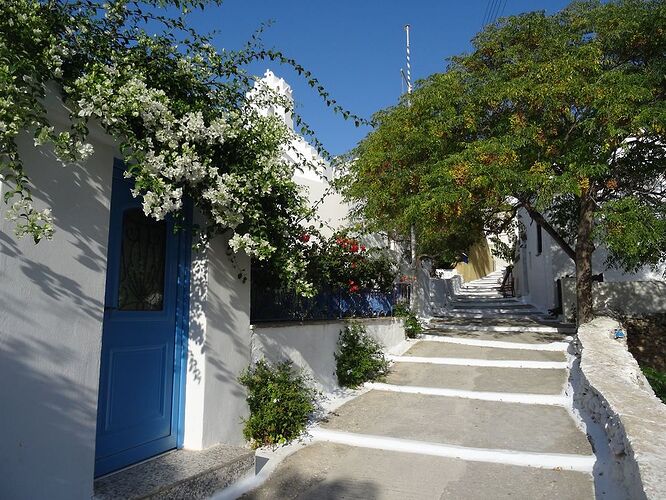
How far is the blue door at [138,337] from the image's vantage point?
376 centimetres

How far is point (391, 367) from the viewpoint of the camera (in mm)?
8820

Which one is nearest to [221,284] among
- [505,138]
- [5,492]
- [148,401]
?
[148,401]

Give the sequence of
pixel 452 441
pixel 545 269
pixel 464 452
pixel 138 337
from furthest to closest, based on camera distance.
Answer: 1. pixel 545 269
2. pixel 452 441
3. pixel 464 452
4. pixel 138 337

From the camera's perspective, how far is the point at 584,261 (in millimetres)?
10977

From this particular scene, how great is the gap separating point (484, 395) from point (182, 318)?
448cm

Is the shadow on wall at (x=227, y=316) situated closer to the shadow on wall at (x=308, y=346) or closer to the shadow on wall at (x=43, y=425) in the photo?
the shadow on wall at (x=308, y=346)

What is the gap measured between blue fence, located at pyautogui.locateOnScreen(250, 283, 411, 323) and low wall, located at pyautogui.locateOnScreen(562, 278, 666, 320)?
6.23 m

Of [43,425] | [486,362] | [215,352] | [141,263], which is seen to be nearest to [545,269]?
[486,362]

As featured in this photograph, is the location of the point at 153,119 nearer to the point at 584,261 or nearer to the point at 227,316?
the point at 227,316

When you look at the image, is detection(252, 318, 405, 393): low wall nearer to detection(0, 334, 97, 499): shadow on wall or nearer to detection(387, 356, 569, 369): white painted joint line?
detection(387, 356, 569, 369): white painted joint line

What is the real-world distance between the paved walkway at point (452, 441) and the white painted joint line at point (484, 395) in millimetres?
13

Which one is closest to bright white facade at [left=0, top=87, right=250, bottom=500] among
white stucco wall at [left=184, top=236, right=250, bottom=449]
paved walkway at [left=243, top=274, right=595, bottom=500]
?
white stucco wall at [left=184, top=236, right=250, bottom=449]

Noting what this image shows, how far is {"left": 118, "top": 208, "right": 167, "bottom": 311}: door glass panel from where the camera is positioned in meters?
4.07

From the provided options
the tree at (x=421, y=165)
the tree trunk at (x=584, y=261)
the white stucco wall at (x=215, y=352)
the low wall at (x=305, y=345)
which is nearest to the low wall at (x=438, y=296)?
the tree trunk at (x=584, y=261)
